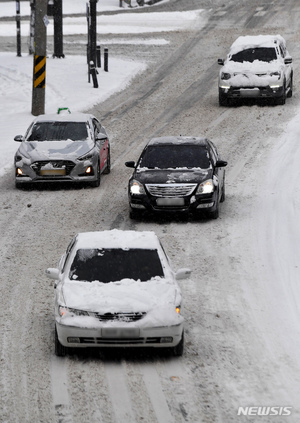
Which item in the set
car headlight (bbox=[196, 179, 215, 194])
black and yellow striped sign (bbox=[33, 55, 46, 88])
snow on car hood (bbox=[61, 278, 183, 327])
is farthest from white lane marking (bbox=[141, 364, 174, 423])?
black and yellow striped sign (bbox=[33, 55, 46, 88])

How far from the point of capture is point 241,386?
9289 mm

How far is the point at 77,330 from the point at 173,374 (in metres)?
1.07

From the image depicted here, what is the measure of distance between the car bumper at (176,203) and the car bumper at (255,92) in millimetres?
11622

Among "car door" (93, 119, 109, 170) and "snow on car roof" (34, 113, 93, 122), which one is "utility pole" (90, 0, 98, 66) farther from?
"snow on car roof" (34, 113, 93, 122)

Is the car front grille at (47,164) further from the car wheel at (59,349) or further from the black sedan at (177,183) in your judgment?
the car wheel at (59,349)

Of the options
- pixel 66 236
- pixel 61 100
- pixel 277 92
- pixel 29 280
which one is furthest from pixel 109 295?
pixel 61 100

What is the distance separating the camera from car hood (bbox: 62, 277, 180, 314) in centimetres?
990

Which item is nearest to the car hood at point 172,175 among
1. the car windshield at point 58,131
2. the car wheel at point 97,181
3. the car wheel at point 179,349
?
the car wheel at point 97,181

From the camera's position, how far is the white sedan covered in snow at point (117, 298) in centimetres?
982

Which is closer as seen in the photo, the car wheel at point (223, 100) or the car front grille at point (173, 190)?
the car front grille at point (173, 190)

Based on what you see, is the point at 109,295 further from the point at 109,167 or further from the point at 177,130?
the point at 177,130

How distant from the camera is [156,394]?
29.8 feet

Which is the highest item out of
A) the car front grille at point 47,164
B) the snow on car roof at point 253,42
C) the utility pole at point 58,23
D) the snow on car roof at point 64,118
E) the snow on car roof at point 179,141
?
the snow on car roof at point 179,141

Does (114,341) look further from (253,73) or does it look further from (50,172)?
(253,73)
